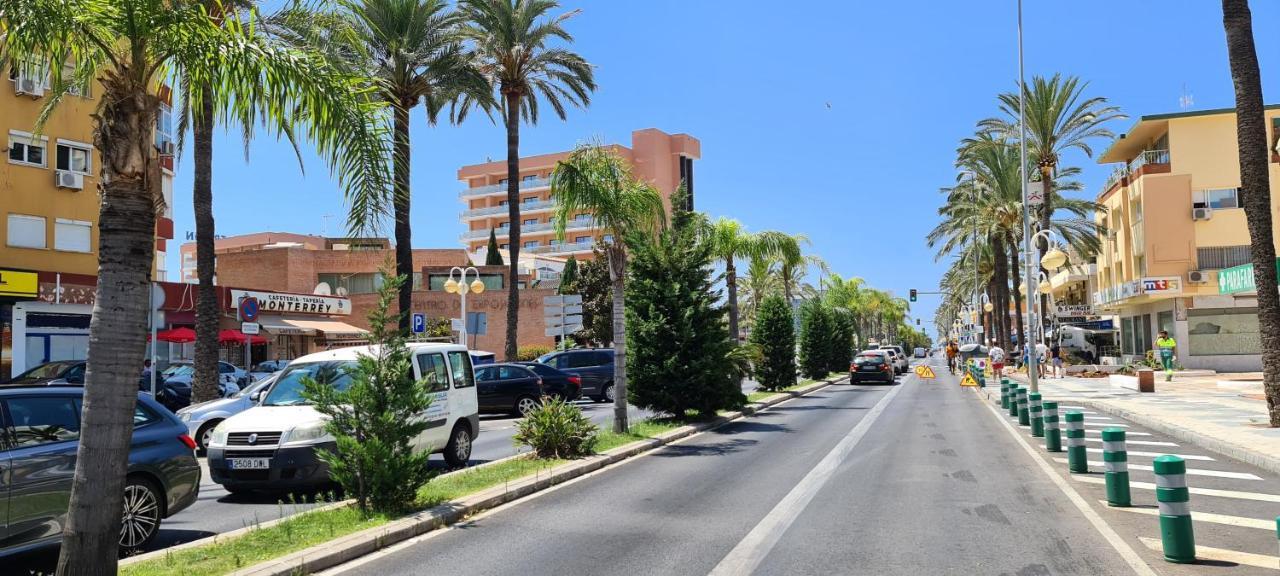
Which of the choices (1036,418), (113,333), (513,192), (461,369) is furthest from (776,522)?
(513,192)

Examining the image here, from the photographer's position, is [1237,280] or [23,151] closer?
[23,151]

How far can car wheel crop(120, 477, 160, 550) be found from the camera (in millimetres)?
7336

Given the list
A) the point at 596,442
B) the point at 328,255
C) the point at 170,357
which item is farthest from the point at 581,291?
the point at 596,442

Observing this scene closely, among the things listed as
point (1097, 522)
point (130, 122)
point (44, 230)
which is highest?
point (44, 230)

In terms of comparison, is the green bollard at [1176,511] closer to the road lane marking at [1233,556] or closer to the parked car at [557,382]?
the road lane marking at [1233,556]

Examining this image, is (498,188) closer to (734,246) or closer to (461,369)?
(734,246)

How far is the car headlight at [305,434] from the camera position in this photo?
10.0m

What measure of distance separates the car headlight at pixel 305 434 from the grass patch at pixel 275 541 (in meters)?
1.37

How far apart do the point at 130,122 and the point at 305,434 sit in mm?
5203

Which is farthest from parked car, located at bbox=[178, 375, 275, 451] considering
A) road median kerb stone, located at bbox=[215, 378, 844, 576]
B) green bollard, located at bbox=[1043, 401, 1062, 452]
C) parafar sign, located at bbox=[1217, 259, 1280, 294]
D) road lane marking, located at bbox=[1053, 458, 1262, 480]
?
parafar sign, located at bbox=[1217, 259, 1280, 294]

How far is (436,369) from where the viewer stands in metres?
12.4

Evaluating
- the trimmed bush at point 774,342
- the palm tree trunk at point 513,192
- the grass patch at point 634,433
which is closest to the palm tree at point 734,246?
the trimmed bush at point 774,342

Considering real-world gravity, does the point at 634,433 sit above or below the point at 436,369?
below

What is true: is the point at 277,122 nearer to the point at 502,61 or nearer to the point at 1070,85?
the point at 502,61
